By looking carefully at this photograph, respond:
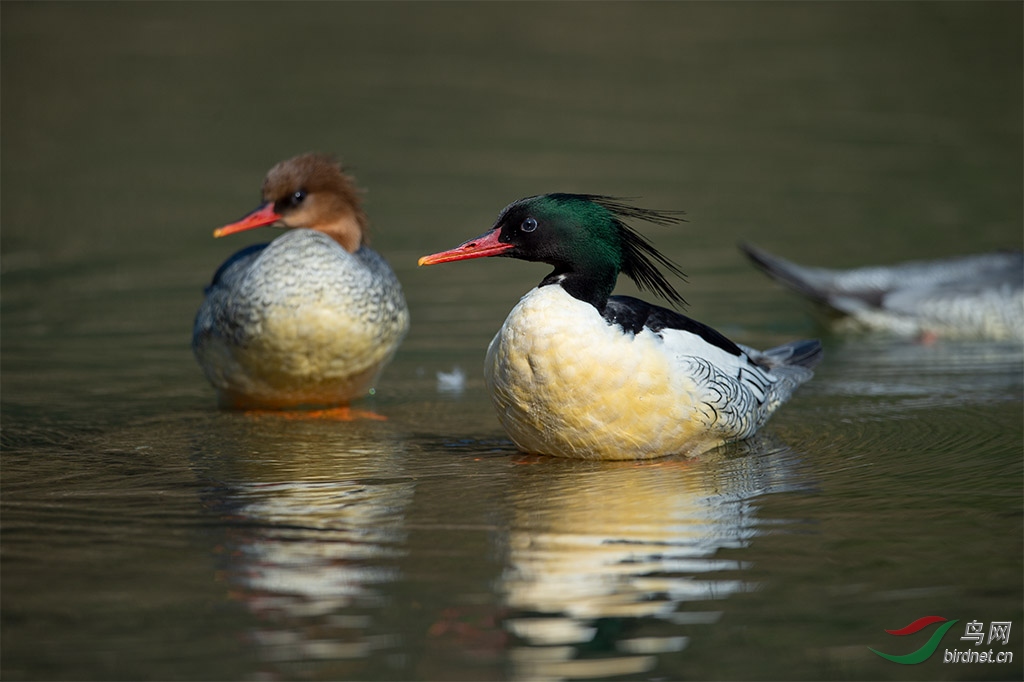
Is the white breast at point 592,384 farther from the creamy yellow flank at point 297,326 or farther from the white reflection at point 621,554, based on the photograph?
the creamy yellow flank at point 297,326

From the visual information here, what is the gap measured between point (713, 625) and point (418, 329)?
5.88m

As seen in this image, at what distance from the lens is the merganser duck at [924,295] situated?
34.2 feet

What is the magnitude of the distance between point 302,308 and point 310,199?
88 cm

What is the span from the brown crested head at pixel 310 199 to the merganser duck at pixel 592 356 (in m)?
1.92

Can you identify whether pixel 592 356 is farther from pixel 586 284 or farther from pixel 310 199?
pixel 310 199

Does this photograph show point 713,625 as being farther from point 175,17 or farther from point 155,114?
point 175,17

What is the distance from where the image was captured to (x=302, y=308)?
767 centimetres

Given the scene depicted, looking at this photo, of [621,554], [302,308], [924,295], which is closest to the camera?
[621,554]

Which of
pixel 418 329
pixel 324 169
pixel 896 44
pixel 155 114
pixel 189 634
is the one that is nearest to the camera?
pixel 189 634

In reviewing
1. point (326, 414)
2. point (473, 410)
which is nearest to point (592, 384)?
point (473, 410)

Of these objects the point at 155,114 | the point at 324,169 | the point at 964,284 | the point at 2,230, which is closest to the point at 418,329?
the point at 324,169

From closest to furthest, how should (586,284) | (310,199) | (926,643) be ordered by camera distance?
1. (926,643)
2. (586,284)
3. (310,199)

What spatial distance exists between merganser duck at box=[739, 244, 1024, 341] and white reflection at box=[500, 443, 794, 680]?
410 cm

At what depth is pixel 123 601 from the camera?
16.0 feet
